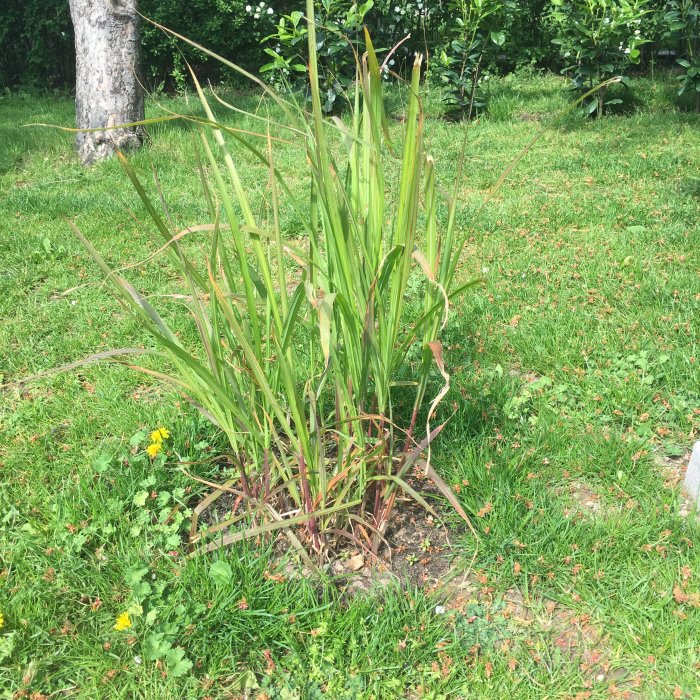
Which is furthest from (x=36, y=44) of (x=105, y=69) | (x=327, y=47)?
(x=327, y=47)

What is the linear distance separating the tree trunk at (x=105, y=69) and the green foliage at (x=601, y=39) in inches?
163

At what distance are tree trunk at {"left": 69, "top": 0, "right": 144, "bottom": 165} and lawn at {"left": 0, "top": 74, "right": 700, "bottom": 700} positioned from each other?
2332 millimetres

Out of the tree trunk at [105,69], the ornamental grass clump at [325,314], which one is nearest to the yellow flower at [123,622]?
the ornamental grass clump at [325,314]

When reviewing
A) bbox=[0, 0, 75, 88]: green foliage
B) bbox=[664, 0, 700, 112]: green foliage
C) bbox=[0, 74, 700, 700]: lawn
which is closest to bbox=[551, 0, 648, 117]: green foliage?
bbox=[664, 0, 700, 112]: green foliage

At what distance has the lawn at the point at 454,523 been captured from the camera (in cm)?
Answer: 180

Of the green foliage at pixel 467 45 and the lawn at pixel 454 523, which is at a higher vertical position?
the green foliage at pixel 467 45

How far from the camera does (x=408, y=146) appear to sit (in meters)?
1.69

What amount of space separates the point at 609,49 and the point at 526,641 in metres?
6.43

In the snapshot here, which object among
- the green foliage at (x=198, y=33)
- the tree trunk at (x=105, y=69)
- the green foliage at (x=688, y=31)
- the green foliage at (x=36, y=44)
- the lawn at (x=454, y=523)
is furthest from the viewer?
the green foliage at (x=36, y=44)

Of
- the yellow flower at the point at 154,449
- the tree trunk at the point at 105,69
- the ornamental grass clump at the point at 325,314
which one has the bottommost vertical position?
the yellow flower at the point at 154,449

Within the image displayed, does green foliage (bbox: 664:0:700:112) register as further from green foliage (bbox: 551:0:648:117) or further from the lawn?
the lawn

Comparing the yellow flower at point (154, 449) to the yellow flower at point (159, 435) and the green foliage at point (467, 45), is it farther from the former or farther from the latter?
the green foliage at point (467, 45)

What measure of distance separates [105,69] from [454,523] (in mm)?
5438

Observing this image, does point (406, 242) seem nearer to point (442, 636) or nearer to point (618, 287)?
point (442, 636)
